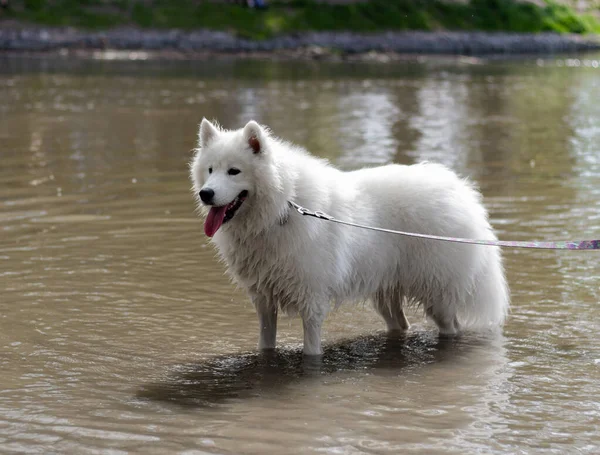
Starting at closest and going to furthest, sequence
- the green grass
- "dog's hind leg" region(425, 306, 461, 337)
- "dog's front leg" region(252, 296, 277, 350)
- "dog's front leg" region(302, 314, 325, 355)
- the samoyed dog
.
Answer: the samoyed dog < "dog's front leg" region(302, 314, 325, 355) < "dog's front leg" region(252, 296, 277, 350) < "dog's hind leg" region(425, 306, 461, 337) < the green grass

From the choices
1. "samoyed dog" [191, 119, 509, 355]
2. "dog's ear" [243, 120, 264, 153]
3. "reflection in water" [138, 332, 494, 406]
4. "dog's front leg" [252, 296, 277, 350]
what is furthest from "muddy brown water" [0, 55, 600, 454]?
"dog's ear" [243, 120, 264, 153]

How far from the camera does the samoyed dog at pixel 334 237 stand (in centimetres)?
675

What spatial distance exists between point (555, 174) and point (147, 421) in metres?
10.8

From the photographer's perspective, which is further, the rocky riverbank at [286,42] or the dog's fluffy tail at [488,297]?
the rocky riverbank at [286,42]

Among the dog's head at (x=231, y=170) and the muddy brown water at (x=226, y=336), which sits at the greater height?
the dog's head at (x=231, y=170)

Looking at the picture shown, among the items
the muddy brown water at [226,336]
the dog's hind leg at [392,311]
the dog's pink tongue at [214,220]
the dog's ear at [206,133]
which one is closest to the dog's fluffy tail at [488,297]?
the muddy brown water at [226,336]

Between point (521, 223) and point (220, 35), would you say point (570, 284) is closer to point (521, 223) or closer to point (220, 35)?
point (521, 223)

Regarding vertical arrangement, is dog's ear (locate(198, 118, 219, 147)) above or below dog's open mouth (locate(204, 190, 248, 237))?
above

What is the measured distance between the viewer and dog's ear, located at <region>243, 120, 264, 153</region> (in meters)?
6.62

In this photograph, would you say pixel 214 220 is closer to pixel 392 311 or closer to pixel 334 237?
pixel 334 237

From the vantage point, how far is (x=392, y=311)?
811 centimetres

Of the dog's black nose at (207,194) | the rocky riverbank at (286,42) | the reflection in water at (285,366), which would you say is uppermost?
the rocky riverbank at (286,42)

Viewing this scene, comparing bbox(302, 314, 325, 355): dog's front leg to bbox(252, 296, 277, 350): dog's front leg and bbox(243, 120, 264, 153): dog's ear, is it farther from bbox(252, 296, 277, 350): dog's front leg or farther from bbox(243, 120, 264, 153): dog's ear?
bbox(243, 120, 264, 153): dog's ear

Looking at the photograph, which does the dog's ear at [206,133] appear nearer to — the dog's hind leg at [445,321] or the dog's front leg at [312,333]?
the dog's front leg at [312,333]
